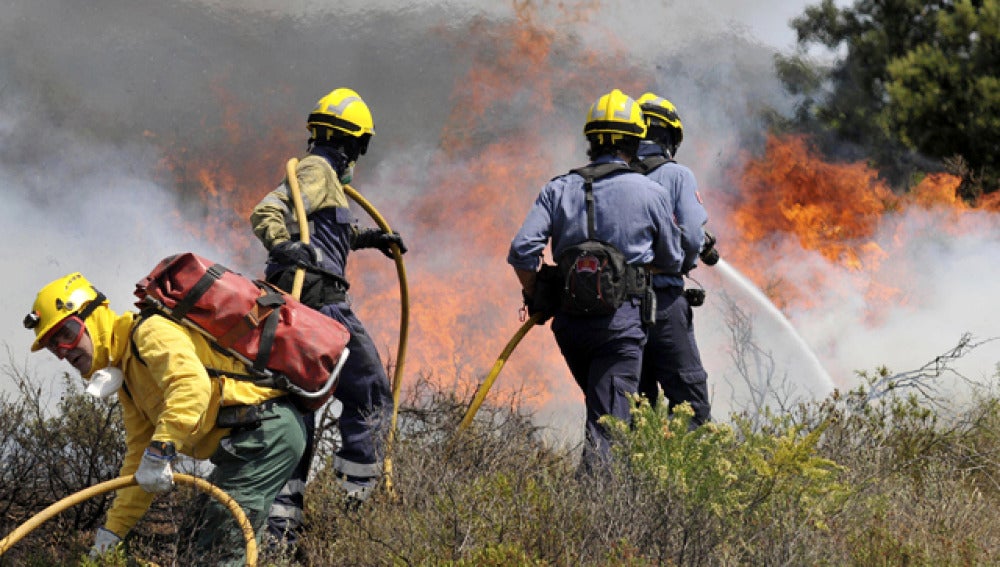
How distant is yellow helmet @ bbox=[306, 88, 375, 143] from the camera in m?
5.77

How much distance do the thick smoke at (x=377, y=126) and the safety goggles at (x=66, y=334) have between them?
502cm

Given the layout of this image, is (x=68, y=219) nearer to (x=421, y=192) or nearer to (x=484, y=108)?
(x=421, y=192)

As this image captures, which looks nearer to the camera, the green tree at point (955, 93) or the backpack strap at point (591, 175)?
the backpack strap at point (591, 175)

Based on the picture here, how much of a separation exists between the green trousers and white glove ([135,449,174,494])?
29 cm

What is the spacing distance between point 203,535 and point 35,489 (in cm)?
154

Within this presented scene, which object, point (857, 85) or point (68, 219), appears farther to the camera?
point (857, 85)

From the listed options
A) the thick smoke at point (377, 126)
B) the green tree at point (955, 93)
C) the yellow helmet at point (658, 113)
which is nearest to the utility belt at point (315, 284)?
the yellow helmet at point (658, 113)

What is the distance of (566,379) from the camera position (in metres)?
9.56

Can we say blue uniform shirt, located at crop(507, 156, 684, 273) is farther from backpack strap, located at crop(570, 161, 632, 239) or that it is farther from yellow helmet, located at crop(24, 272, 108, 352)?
yellow helmet, located at crop(24, 272, 108, 352)

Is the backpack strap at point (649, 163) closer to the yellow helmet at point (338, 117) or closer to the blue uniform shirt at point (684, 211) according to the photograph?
the blue uniform shirt at point (684, 211)

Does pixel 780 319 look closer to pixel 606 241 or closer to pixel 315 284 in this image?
pixel 606 241

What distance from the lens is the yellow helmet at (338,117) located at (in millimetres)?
5770

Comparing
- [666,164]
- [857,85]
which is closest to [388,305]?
[666,164]

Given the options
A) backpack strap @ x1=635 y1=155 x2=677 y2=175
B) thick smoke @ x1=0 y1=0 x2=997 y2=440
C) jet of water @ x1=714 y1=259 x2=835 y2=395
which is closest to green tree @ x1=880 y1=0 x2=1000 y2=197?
thick smoke @ x1=0 y1=0 x2=997 y2=440
